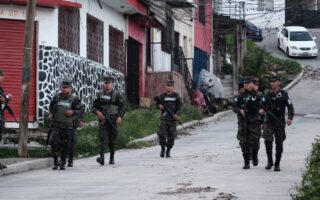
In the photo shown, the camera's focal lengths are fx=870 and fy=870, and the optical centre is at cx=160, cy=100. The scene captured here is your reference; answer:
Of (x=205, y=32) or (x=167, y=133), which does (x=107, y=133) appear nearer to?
(x=167, y=133)

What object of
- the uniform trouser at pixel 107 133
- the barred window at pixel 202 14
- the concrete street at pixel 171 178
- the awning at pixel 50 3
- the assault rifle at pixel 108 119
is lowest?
the concrete street at pixel 171 178

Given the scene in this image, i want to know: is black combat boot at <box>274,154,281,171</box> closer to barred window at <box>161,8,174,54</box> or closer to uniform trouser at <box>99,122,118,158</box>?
uniform trouser at <box>99,122,118,158</box>

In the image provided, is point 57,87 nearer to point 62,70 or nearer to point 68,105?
point 62,70

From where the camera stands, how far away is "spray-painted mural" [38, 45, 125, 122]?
25203mm

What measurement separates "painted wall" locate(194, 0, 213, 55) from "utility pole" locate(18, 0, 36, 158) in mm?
28987

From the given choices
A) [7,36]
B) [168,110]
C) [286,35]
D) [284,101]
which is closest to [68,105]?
[168,110]

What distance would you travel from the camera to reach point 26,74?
18.8m

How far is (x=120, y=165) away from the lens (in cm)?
1816

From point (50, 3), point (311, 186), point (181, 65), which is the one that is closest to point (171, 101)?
point (50, 3)

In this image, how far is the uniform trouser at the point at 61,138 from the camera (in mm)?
17663

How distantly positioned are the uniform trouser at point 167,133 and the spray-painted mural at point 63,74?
6.00 m

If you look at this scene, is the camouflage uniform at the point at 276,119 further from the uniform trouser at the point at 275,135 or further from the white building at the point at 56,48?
the white building at the point at 56,48

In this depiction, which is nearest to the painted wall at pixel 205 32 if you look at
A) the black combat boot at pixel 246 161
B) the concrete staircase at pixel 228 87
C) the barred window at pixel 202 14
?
the barred window at pixel 202 14

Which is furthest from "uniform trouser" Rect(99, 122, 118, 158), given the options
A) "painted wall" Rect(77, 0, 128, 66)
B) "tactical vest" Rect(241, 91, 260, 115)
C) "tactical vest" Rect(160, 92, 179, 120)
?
"painted wall" Rect(77, 0, 128, 66)
